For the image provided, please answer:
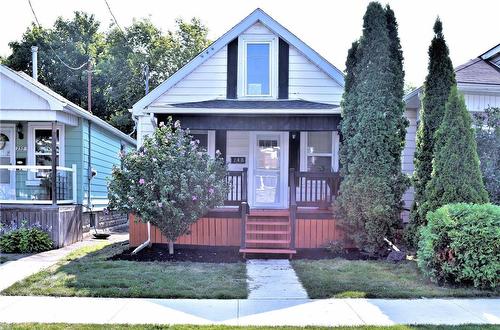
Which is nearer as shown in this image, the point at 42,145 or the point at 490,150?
the point at 490,150

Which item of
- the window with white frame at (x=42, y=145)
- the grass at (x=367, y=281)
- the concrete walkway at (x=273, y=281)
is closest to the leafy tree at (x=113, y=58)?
the window with white frame at (x=42, y=145)

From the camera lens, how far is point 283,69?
36.3 ft

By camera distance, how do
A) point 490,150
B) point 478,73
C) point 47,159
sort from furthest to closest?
point 47,159 → point 478,73 → point 490,150

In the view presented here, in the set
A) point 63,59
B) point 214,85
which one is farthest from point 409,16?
point 63,59

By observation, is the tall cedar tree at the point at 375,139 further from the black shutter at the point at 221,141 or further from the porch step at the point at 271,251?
the black shutter at the point at 221,141

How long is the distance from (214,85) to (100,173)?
569 cm

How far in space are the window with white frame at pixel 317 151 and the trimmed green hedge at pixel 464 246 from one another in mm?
4537

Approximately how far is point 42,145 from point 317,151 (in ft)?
24.8

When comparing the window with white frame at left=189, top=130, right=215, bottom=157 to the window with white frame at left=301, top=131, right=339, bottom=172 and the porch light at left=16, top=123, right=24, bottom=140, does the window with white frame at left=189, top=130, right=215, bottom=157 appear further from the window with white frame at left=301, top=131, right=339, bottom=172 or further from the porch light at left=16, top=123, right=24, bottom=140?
the porch light at left=16, top=123, right=24, bottom=140

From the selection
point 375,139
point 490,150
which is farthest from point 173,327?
point 490,150

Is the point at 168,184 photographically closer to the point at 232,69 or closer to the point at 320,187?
the point at 320,187

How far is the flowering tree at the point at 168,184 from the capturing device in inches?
312

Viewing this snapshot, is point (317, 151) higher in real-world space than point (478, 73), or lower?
lower

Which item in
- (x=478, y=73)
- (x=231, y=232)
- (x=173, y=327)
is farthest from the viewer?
(x=478, y=73)
